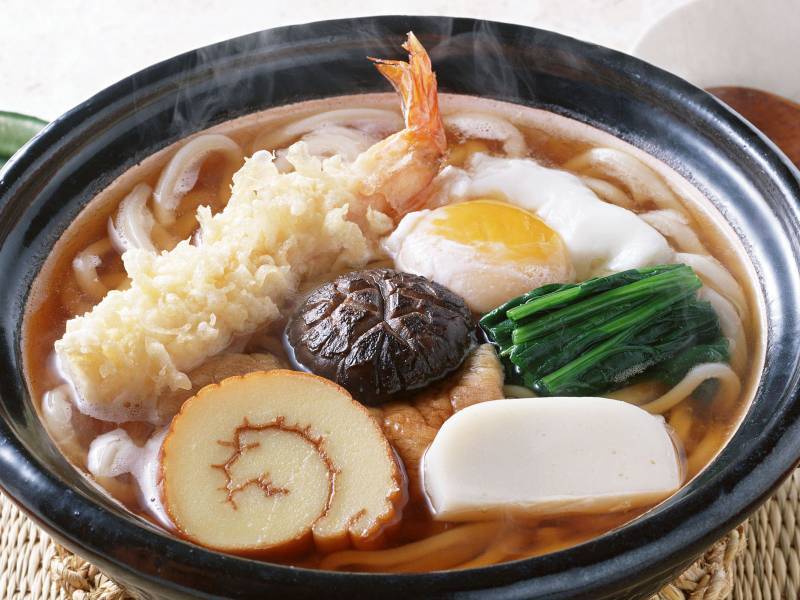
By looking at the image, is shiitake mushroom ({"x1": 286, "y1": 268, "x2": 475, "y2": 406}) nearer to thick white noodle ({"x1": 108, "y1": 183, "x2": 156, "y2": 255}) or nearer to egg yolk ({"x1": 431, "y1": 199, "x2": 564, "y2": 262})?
egg yolk ({"x1": 431, "y1": 199, "x2": 564, "y2": 262})

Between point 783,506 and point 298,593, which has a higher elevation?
point 298,593

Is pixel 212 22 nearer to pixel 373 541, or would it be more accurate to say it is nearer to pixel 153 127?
pixel 153 127

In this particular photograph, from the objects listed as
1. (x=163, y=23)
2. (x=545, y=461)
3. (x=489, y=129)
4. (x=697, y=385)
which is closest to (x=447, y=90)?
(x=489, y=129)

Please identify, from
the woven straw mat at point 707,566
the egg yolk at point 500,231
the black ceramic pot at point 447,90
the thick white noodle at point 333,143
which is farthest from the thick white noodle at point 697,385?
the thick white noodle at point 333,143

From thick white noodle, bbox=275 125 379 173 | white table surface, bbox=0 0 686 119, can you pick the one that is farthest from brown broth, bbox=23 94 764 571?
white table surface, bbox=0 0 686 119

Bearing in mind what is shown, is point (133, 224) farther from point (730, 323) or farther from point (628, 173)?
point (730, 323)

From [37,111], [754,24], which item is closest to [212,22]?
[37,111]

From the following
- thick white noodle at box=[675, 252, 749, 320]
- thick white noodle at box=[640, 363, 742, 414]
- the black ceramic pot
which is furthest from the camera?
thick white noodle at box=[675, 252, 749, 320]

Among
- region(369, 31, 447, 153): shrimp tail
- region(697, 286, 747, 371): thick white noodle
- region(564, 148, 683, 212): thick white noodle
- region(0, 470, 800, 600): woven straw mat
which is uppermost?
region(369, 31, 447, 153): shrimp tail
